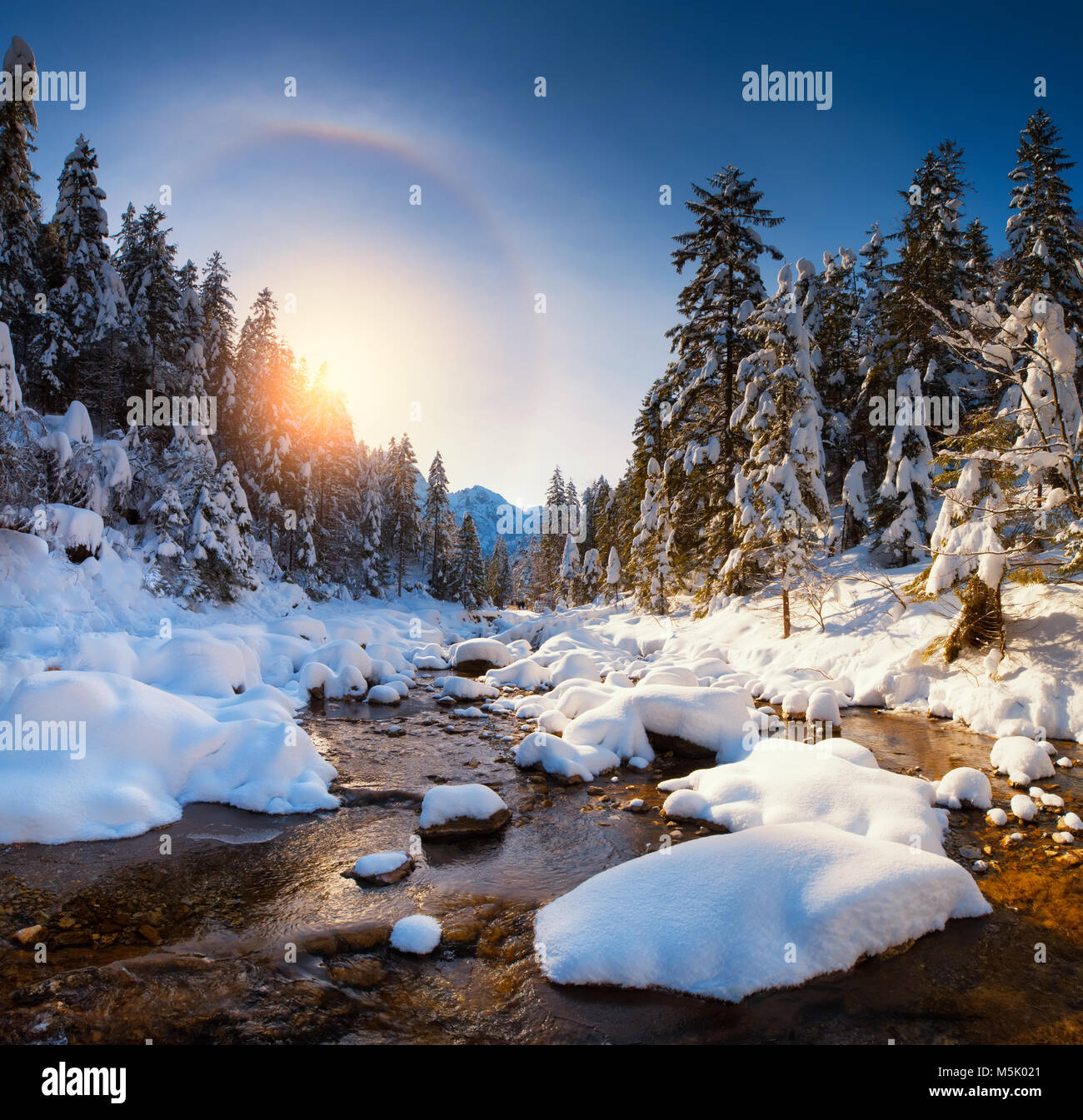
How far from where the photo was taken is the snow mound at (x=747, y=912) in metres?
4.80

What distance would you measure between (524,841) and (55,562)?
14.8 metres

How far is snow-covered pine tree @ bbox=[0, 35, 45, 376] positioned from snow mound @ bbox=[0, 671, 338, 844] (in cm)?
1909

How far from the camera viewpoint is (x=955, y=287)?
23062mm

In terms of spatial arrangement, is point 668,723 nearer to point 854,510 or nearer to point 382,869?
point 382,869

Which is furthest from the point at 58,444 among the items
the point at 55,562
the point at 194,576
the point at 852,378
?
the point at 852,378

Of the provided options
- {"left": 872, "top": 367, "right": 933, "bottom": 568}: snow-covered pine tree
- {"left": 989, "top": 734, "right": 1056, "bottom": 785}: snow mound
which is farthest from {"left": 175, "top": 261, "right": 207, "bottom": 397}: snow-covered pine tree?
{"left": 989, "top": 734, "right": 1056, "bottom": 785}: snow mound

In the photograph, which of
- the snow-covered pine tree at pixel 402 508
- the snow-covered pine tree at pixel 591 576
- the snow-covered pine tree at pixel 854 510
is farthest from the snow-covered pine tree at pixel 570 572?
the snow-covered pine tree at pixel 854 510

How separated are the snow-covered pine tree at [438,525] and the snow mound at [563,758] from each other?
133 feet

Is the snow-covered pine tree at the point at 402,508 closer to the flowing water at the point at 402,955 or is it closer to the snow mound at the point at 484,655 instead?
the snow mound at the point at 484,655

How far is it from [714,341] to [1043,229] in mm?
17493

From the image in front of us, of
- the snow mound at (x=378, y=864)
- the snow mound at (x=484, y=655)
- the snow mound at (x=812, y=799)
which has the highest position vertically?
the snow mound at (x=812, y=799)

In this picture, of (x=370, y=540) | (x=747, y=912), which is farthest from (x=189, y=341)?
(x=747, y=912)

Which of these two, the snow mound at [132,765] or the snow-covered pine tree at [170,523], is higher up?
the snow-covered pine tree at [170,523]

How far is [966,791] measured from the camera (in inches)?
322
